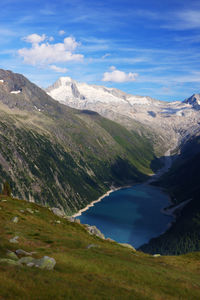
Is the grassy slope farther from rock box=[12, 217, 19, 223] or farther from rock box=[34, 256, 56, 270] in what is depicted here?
rock box=[12, 217, 19, 223]

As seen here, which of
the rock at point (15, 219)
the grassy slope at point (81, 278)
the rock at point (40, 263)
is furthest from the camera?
the rock at point (15, 219)

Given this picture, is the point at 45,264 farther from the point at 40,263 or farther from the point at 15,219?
the point at 15,219

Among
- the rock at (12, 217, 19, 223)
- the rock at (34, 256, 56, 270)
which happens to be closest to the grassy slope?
the rock at (34, 256, 56, 270)

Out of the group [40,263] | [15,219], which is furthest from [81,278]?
[15,219]

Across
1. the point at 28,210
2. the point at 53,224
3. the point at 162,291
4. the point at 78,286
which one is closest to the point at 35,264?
the point at 78,286

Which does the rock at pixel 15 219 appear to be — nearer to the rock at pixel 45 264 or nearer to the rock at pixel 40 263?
the rock at pixel 40 263

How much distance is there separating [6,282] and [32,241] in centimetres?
2761

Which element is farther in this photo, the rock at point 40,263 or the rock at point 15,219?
the rock at point 15,219

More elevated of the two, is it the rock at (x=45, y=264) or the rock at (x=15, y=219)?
the rock at (x=45, y=264)

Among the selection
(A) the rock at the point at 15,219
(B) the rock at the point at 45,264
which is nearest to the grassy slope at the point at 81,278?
(B) the rock at the point at 45,264

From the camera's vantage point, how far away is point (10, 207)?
293 ft

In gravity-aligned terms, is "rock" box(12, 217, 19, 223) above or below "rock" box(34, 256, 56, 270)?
below

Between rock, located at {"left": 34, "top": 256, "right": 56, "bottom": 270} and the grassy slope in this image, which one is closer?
the grassy slope

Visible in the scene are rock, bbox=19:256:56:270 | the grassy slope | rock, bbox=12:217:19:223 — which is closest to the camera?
the grassy slope
